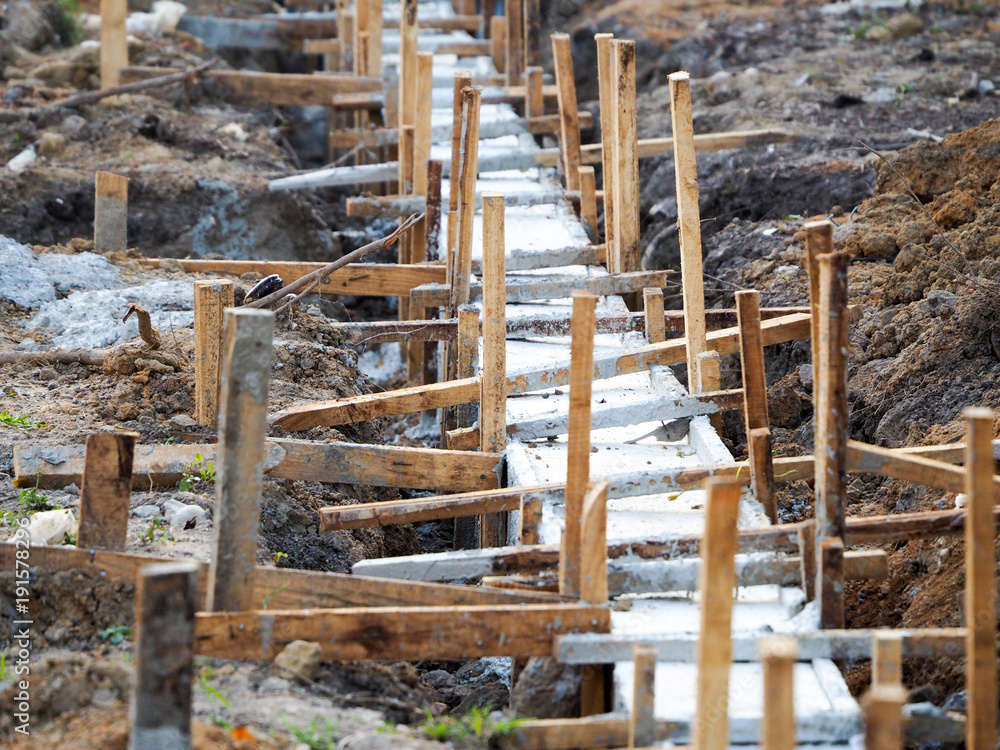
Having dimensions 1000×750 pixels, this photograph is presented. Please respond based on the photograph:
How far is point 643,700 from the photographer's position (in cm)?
306

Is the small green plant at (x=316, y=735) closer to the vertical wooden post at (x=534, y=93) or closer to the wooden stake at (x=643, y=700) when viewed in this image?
the wooden stake at (x=643, y=700)

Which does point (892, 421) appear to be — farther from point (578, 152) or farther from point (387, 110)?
point (387, 110)

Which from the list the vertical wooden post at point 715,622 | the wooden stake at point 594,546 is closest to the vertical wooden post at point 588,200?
the wooden stake at point 594,546

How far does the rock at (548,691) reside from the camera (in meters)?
3.64

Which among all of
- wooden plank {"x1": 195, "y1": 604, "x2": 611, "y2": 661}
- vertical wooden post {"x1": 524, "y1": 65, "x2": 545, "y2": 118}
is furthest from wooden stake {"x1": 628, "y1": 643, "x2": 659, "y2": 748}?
vertical wooden post {"x1": 524, "y1": 65, "x2": 545, "y2": 118}

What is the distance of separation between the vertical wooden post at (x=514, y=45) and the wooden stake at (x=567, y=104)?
2.86 m

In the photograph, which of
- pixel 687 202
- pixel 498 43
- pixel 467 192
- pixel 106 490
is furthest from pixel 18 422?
pixel 498 43

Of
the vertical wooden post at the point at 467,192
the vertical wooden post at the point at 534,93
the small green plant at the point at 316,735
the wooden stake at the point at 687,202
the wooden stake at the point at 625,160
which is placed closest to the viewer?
the small green plant at the point at 316,735

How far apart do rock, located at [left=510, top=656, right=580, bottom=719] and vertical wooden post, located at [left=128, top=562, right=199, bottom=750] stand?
1247mm

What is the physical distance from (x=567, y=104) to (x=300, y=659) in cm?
568

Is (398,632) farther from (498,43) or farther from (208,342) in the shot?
(498,43)

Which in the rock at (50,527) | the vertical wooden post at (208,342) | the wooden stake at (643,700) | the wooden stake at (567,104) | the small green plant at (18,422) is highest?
the wooden stake at (567,104)

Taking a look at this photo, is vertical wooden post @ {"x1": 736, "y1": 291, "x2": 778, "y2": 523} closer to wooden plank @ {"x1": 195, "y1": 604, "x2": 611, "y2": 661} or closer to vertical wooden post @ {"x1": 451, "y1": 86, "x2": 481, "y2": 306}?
wooden plank @ {"x1": 195, "y1": 604, "x2": 611, "y2": 661}

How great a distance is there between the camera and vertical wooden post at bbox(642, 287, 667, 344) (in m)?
6.03
